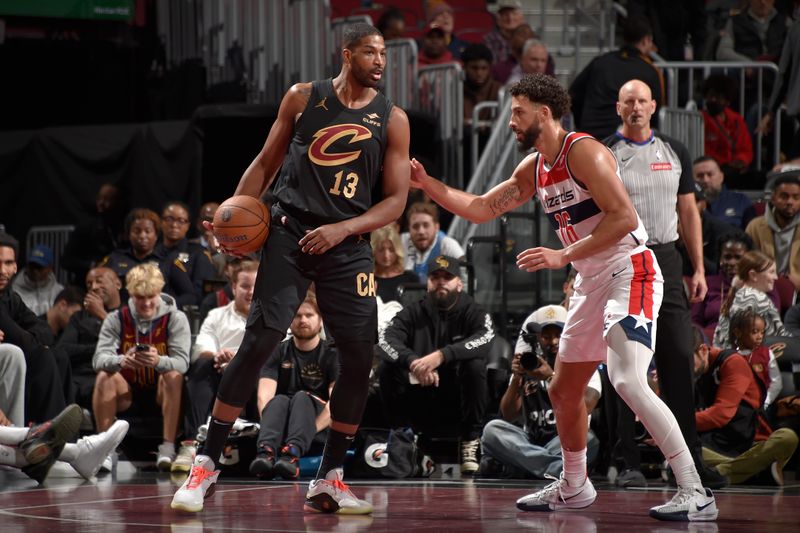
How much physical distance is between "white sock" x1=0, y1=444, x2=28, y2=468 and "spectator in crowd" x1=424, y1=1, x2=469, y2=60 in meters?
7.02

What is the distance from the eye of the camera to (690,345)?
687 centimetres

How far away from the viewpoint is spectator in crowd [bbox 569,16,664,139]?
1009cm

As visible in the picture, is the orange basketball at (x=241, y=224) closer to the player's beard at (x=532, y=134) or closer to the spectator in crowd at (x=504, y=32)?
the player's beard at (x=532, y=134)

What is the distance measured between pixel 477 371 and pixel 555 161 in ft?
9.83

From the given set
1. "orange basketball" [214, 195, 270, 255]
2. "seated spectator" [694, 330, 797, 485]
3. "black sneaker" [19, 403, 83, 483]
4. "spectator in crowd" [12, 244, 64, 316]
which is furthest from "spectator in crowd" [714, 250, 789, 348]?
"spectator in crowd" [12, 244, 64, 316]

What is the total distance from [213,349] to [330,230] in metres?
3.70

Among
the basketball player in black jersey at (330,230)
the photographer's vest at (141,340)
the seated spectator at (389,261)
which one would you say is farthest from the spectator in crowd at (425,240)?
the basketball player in black jersey at (330,230)

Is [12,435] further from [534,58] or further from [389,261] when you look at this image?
[534,58]

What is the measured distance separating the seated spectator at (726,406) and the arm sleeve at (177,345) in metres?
3.45

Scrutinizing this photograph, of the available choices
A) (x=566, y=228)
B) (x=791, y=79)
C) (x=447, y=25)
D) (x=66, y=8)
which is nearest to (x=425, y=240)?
(x=791, y=79)

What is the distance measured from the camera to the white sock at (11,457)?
24.2ft

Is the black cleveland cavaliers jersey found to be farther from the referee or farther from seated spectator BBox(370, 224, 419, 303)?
seated spectator BBox(370, 224, 419, 303)

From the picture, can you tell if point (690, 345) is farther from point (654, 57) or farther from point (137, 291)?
point (654, 57)

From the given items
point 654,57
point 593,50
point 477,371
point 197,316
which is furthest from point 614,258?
point 593,50
